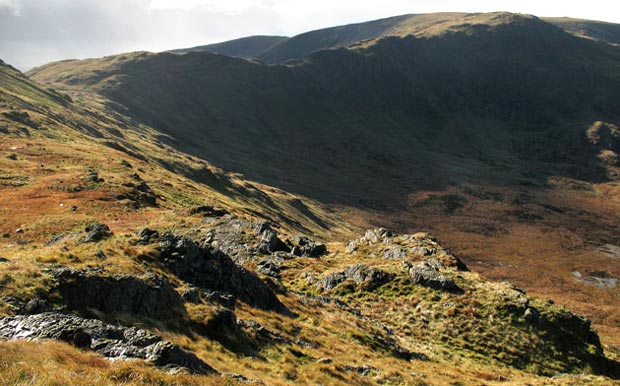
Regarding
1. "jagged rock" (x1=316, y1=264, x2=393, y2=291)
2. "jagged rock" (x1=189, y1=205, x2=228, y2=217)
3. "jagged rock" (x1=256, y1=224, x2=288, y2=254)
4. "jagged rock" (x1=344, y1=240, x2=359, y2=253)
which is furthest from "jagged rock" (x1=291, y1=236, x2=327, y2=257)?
"jagged rock" (x1=189, y1=205, x2=228, y2=217)

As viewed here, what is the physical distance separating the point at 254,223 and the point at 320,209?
89.5m

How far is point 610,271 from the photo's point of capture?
4097 inches

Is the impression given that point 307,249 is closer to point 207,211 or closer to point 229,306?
point 207,211

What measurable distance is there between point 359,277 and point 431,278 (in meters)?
6.68

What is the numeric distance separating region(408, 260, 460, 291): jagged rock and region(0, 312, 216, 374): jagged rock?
29259mm

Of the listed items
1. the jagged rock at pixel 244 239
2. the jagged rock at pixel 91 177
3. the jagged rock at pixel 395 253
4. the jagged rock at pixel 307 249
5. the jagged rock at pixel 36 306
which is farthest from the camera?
the jagged rock at pixel 91 177

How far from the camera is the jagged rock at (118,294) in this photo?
17.3 metres

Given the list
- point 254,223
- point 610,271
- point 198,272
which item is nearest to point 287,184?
point 610,271

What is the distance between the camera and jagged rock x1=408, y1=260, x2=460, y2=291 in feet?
129

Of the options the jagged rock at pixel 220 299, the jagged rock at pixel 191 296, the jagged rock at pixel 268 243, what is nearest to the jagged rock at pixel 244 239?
the jagged rock at pixel 268 243

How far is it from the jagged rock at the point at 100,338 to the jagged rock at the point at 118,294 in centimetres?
281

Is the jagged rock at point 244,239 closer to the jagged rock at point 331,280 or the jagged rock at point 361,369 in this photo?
the jagged rock at point 331,280

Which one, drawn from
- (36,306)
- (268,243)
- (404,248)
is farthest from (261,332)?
(404,248)

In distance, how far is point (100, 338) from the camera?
13891mm
